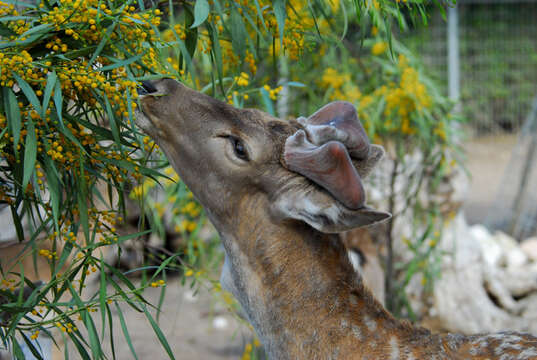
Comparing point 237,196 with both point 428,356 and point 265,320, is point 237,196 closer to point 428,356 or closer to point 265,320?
point 265,320

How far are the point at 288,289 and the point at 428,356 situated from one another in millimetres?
586

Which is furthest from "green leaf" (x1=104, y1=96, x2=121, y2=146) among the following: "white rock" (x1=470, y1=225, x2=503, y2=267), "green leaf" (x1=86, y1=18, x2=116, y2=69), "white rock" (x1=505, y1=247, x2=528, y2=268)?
"white rock" (x1=505, y1=247, x2=528, y2=268)

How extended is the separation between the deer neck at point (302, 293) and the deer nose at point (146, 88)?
639 mm

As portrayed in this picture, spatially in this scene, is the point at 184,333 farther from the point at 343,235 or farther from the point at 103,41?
the point at 103,41

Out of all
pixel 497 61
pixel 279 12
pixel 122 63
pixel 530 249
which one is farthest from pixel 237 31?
pixel 497 61

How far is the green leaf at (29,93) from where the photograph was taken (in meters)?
2.17

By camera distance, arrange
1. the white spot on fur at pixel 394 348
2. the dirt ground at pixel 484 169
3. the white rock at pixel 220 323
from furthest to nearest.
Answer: the dirt ground at pixel 484 169
the white rock at pixel 220 323
the white spot on fur at pixel 394 348

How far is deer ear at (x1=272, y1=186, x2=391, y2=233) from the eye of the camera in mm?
2342

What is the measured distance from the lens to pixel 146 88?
2.68 metres

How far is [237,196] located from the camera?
109 inches

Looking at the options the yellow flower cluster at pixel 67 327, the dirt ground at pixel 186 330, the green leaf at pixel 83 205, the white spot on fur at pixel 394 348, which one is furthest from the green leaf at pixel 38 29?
the dirt ground at pixel 186 330

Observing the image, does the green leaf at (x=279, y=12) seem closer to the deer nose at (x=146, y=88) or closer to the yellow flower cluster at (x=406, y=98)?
the deer nose at (x=146, y=88)

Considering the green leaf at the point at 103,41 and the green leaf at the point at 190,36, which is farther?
the green leaf at the point at 190,36

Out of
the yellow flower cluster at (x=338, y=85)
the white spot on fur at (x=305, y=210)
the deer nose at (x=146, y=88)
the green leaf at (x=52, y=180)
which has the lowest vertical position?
the yellow flower cluster at (x=338, y=85)
